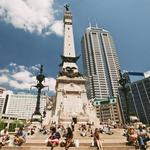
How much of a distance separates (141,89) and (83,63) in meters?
65.7

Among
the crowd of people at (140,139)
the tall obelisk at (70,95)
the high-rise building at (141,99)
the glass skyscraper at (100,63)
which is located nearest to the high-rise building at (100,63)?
the glass skyscraper at (100,63)

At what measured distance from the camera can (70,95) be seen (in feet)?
111

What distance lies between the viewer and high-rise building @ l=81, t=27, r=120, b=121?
427ft

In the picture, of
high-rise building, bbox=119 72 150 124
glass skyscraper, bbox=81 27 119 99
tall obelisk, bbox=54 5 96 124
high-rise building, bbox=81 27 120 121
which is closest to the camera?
tall obelisk, bbox=54 5 96 124

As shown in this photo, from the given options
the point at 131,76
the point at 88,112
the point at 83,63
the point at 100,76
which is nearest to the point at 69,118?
the point at 88,112

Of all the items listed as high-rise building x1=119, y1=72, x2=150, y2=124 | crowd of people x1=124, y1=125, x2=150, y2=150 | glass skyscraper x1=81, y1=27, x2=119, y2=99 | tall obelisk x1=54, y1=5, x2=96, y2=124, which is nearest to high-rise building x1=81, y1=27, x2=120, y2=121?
glass skyscraper x1=81, y1=27, x2=119, y2=99

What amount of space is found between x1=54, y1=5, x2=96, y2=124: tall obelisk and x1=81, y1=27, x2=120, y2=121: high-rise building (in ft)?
288

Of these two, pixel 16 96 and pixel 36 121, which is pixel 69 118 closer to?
pixel 36 121

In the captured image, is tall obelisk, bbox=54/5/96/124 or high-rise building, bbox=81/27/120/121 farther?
high-rise building, bbox=81/27/120/121

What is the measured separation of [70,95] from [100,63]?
4368 inches

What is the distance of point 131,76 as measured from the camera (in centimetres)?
11112

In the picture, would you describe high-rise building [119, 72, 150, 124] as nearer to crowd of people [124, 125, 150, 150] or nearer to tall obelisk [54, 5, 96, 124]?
tall obelisk [54, 5, 96, 124]

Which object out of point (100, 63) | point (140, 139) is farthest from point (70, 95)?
point (100, 63)

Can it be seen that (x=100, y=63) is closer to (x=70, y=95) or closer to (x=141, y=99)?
(x=141, y=99)
